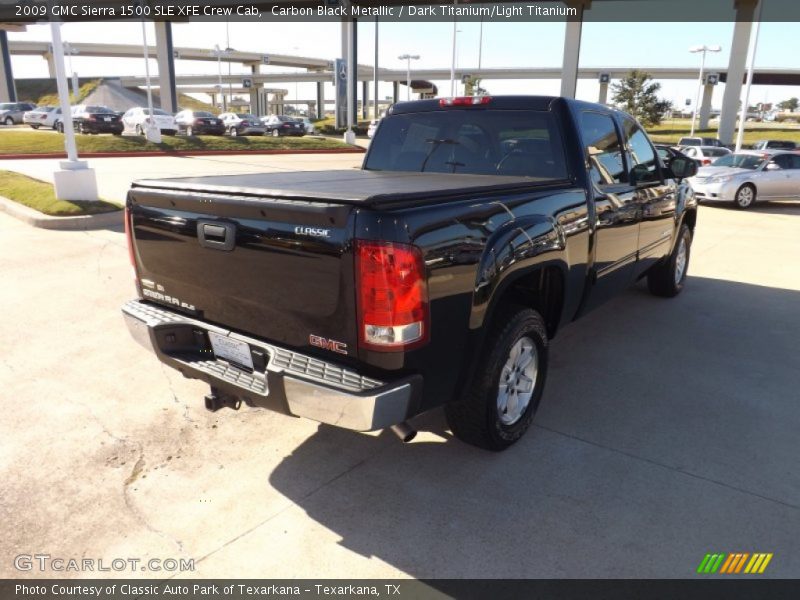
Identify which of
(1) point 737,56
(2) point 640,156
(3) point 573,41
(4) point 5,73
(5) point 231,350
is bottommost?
(5) point 231,350

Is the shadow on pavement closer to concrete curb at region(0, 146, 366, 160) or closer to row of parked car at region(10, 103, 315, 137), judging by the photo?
concrete curb at region(0, 146, 366, 160)

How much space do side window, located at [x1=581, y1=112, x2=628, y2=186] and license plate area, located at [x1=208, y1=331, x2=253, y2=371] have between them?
2573 millimetres

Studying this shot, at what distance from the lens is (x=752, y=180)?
14898 millimetres

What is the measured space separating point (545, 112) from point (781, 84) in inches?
3990

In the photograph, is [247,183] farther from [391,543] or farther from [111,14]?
[111,14]

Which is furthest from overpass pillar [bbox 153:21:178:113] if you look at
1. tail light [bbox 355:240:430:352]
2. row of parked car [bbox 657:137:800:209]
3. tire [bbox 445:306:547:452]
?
tail light [bbox 355:240:430:352]

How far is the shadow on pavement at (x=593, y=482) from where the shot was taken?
2.66m

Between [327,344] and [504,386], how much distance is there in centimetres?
116

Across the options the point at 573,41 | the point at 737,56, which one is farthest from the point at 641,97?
the point at 573,41

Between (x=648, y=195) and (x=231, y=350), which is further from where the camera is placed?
(x=648, y=195)

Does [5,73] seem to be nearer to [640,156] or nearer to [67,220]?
[67,220]

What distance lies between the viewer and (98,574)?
8.28ft

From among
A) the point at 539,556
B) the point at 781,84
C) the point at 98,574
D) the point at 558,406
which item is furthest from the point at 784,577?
the point at 781,84

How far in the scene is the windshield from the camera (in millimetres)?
15453
